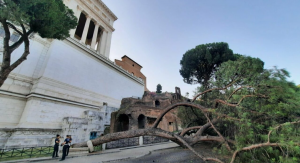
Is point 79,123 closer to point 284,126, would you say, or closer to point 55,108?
point 55,108

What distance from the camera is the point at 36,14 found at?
21.1 ft

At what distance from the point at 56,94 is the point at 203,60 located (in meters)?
20.7

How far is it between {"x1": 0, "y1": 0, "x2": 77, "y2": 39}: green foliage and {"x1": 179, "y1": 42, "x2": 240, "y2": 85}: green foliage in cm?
1822

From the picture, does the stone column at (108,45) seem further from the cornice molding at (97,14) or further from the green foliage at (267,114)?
the green foliage at (267,114)

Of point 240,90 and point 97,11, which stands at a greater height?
point 97,11

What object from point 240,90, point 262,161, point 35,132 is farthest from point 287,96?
point 35,132

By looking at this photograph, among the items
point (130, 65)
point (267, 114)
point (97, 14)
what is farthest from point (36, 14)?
point (130, 65)

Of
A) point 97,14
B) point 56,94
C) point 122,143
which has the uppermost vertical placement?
point 97,14

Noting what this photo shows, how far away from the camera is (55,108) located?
11625mm

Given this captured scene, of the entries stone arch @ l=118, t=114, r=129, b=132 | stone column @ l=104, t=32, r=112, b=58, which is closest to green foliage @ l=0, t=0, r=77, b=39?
stone arch @ l=118, t=114, r=129, b=132

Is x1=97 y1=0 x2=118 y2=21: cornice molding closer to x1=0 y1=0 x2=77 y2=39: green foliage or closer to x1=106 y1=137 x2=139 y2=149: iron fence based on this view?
x1=0 y1=0 x2=77 y2=39: green foliage

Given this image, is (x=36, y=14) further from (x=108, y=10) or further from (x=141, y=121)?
(x=108, y=10)

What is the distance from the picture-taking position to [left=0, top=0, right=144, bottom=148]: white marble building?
991 cm

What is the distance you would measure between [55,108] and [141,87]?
17556 millimetres
